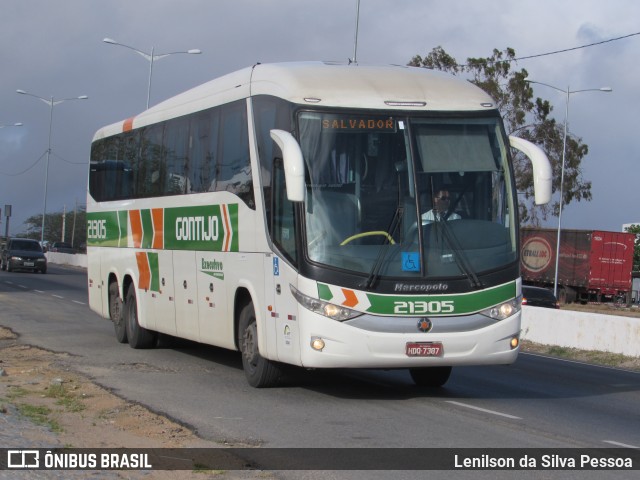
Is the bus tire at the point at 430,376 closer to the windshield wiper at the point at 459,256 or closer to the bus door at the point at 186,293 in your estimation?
the windshield wiper at the point at 459,256

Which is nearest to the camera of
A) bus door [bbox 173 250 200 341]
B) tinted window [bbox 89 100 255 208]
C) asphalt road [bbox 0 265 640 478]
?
asphalt road [bbox 0 265 640 478]

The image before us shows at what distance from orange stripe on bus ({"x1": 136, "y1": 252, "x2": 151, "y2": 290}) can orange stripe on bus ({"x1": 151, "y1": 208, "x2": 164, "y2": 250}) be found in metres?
0.55

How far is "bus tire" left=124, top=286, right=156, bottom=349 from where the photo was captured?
18094 millimetres

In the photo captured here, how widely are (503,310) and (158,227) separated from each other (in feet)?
22.2

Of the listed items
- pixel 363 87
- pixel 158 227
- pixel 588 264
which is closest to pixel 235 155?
pixel 363 87

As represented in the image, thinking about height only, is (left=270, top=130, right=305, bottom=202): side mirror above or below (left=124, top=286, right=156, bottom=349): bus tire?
above

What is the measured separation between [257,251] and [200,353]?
5.30m

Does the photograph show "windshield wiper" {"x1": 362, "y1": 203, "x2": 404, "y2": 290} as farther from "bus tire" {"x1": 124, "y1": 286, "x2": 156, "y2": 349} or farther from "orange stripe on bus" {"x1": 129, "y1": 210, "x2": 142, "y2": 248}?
"bus tire" {"x1": 124, "y1": 286, "x2": 156, "y2": 349}

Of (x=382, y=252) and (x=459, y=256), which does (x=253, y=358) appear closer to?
(x=382, y=252)

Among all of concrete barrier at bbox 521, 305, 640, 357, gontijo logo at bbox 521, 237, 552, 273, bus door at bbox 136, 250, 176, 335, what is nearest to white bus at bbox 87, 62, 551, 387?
bus door at bbox 136, 250, 176, 335

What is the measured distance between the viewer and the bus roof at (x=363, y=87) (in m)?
12.1

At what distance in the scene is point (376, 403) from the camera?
482 inches

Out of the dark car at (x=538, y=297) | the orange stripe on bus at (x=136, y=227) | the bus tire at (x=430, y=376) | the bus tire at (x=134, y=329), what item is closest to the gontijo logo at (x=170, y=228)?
the orange stripe on bus at (x=136, y=227)

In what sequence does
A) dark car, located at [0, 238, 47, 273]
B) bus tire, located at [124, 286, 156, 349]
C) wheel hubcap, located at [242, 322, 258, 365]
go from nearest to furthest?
wheel hubcap, located at [242, 322, 258, 365] < bus tire, located at [124, 286, 156, 349] < dark car, located at [0, 238, 47, 273]
